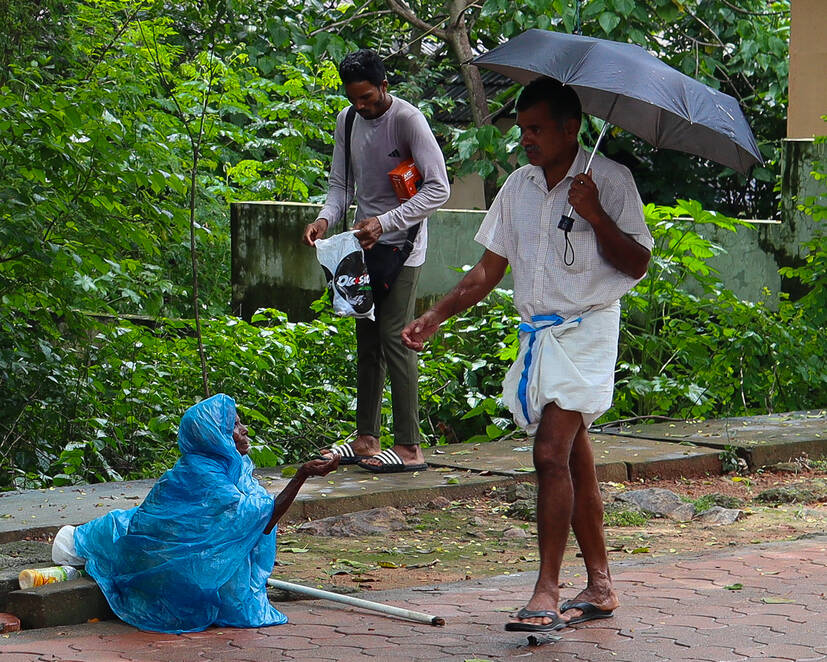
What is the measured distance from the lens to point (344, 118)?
6742 mm

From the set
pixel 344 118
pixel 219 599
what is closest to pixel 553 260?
pixel 219 599

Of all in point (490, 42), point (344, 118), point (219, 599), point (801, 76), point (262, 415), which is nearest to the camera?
point (219, 599)

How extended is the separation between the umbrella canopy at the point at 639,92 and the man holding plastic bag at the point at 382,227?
5.14 ft

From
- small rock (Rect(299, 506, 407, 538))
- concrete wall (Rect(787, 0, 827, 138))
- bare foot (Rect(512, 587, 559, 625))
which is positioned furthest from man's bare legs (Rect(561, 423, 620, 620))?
concrete wall (Rect(787, 0, 827, 138))

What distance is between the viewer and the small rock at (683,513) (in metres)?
6.50

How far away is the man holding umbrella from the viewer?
433cm

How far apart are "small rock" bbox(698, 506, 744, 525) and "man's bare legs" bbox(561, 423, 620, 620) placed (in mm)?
2109

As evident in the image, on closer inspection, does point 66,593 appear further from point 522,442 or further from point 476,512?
point 522,442

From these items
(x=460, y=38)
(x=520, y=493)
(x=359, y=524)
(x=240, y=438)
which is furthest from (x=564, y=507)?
(x=460, y=38)

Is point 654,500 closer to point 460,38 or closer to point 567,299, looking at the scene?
point 567,299

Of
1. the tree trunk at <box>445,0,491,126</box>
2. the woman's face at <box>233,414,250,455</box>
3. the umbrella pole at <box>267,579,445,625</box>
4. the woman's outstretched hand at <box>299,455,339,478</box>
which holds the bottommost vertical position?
the umbrella pole at <box>267,579,445,625</box>

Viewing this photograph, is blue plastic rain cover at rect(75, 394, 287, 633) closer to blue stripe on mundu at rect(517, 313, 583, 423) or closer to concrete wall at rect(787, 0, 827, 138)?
blue stripe on mundu at rect(517, 313, 583, 423)

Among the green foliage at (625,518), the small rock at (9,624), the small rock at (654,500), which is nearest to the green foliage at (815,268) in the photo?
the small rock at (654,500)

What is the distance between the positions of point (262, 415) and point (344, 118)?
7.01 feet
